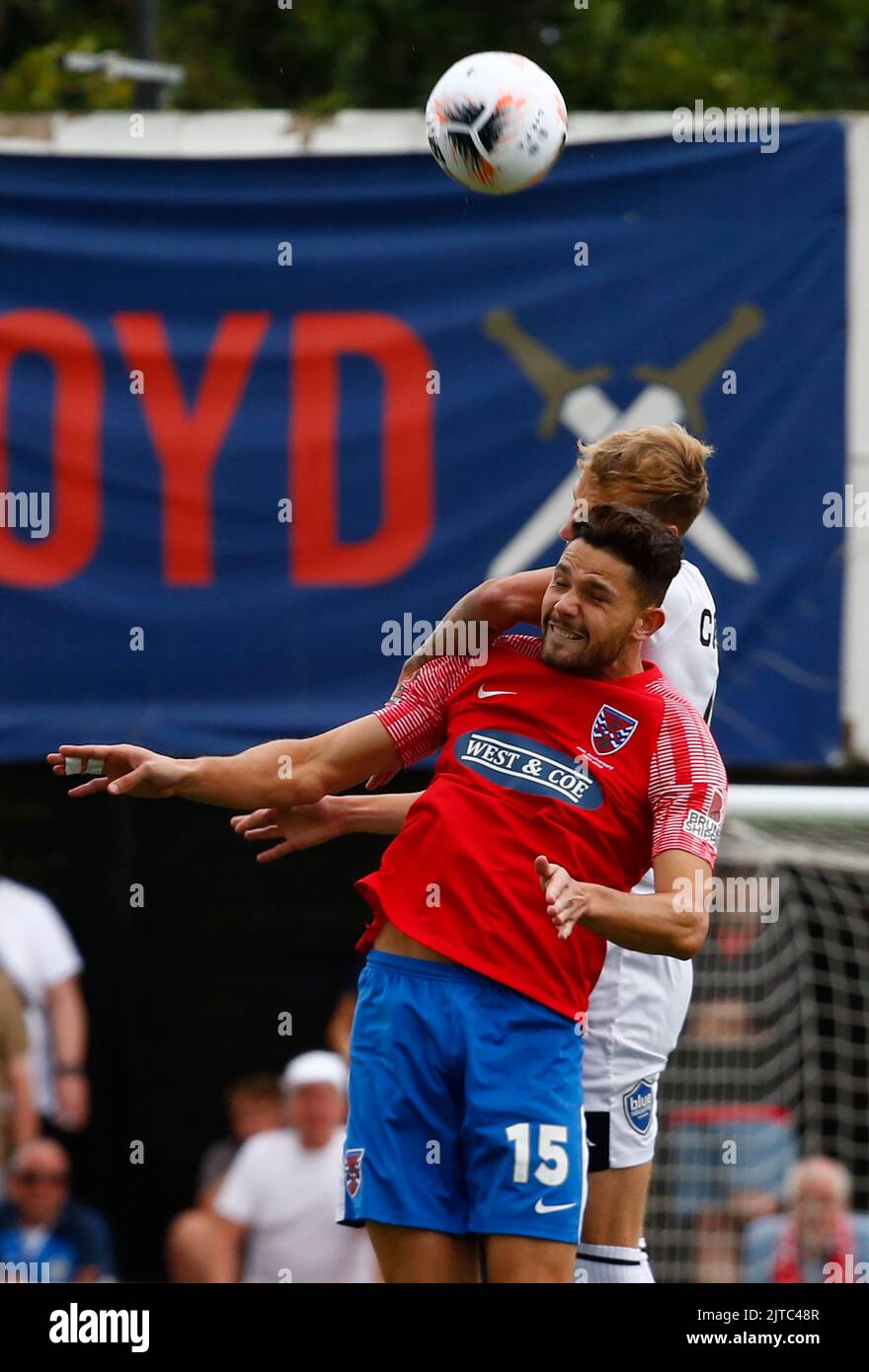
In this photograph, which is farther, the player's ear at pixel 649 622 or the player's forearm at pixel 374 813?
the player's forearm at pixel 374 813

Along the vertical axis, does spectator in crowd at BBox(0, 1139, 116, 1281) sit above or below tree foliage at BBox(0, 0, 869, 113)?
below

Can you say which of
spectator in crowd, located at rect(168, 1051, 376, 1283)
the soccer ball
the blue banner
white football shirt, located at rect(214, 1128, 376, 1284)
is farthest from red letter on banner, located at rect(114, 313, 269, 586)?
the soccer ball

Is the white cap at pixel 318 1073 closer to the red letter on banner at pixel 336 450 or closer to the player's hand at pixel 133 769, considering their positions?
the red letter on banner at pixel 336 450

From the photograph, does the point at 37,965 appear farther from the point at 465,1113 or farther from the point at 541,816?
the point at 541,816

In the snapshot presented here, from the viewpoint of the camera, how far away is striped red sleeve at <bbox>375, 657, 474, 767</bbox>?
4.43 metres

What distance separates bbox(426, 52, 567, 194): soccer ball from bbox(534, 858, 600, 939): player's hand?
2.11m

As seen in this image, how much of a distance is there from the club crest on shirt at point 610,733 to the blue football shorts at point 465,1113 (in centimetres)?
54

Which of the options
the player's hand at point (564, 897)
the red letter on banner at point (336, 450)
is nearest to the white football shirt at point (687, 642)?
the player's hand at point (564, 897)

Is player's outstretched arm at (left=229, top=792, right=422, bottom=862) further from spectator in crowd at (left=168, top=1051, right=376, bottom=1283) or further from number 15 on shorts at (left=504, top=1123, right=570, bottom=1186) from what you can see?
spectator in crowd at (left=168, top=1051, right=376, bottom=1283)

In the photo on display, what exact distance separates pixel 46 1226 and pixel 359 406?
372cm

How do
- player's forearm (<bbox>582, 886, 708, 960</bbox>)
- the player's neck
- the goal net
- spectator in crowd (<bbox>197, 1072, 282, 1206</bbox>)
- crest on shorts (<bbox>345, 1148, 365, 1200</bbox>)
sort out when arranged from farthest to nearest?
spectator in crowd (<bbox>197, 1072, 282, 1206</bbox>)
the goal net
the player's neck
crest on shorts (<bbox>345, 1148, 365, 1200</bbox>)
player's forearm (<bbox>582, 886, 708, 960</bbox>)

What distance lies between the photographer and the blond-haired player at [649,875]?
4.50m

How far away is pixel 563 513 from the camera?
8.77 meters

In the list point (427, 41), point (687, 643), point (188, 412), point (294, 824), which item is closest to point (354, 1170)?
point (294, 824)
